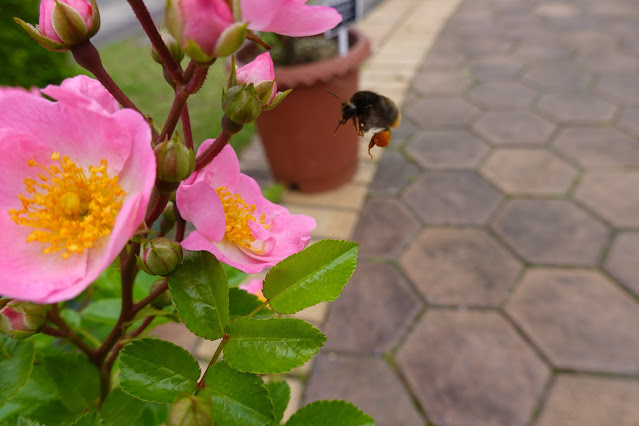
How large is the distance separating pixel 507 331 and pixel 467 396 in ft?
0.88

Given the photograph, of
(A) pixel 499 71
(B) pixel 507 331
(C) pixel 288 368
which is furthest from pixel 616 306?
(A) pixel 499 71

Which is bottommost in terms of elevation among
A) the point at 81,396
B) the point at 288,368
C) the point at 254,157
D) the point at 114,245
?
the point at 254,157

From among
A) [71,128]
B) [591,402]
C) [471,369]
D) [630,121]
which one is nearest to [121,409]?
[71,128]

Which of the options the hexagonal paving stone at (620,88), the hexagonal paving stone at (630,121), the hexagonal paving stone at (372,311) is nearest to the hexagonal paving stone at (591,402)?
the hexagonal paving stone at (372,311)

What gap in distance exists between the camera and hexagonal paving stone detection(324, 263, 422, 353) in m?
1.52

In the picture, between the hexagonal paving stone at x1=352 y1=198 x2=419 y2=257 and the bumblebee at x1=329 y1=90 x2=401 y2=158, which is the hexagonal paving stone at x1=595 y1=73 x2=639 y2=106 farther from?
the bumblebee at x1=329 y1=90 x2=401 y2=158

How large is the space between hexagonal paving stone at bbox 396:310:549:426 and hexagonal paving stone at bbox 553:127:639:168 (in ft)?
3.59

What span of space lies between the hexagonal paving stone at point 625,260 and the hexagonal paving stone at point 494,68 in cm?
158

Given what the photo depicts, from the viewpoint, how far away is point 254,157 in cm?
251

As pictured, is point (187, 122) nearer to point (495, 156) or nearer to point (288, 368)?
point (288, 368)

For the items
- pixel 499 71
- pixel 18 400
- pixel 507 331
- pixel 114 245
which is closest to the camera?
pixel 114 245

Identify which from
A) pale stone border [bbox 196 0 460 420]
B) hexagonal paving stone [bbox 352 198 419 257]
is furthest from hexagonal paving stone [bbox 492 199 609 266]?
pale stone border [bbox 196 0 460 420]

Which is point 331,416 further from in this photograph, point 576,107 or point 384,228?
point 576,107

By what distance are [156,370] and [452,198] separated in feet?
5.97
